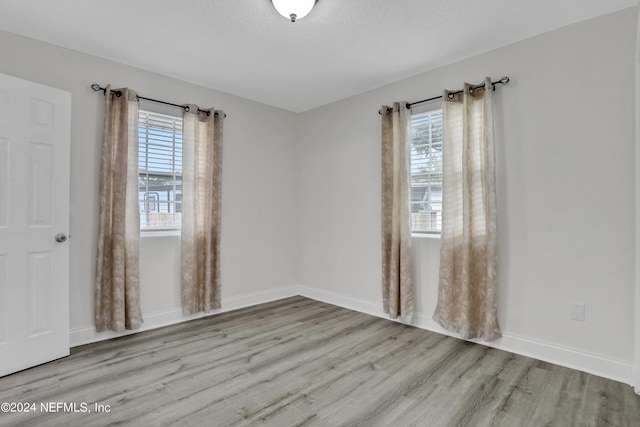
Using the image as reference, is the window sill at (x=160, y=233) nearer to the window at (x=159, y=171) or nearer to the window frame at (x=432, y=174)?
the window at (x=159, y=171)

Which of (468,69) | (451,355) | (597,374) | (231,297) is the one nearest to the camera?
(597,374)

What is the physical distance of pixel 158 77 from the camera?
3.42 meters

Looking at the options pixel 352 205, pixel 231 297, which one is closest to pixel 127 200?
pixel 231 297

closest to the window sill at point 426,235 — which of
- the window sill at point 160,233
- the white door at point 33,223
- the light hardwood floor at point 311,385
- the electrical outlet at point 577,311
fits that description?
the light hardwood floor at point 311,385

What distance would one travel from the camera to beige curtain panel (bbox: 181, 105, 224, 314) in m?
3.54

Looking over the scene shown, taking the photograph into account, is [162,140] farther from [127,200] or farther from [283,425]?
[283,425]

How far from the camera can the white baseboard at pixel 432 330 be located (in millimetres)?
2355

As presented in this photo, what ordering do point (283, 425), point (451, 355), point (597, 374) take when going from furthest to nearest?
1. point (451, 355)
2. point (597, 374)
3. point (283, 425)

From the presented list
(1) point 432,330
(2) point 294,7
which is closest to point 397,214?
(1) point 432,330

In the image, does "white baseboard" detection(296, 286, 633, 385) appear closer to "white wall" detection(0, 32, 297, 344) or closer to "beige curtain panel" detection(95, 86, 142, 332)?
"white wall" detection(0, 32, 297, 344)

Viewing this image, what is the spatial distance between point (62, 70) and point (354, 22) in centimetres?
253

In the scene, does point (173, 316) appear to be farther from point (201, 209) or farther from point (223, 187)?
point (223, 187)

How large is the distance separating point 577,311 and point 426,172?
1.72 metres

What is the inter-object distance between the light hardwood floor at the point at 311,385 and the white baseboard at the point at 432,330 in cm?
9
